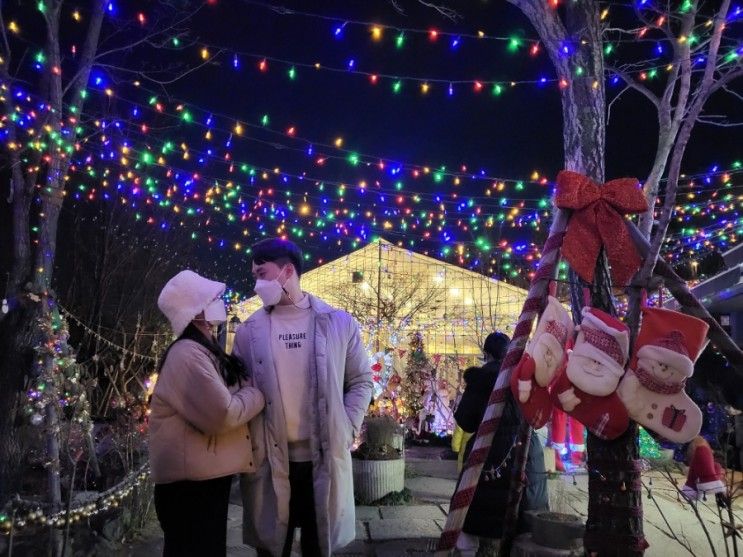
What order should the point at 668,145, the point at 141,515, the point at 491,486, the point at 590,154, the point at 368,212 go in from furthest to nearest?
the point at 368,212 → the point at 668,145 → the point at 141,515 → the point at 491,486 → the point at 590,154

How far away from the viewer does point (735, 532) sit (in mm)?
2523

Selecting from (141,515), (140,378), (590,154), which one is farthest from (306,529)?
(140,378)

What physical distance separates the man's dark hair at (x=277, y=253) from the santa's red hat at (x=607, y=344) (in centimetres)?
146

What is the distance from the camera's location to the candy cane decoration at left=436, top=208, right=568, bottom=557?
271 centimetres

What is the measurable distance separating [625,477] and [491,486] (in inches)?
48.1

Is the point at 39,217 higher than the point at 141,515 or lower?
higher

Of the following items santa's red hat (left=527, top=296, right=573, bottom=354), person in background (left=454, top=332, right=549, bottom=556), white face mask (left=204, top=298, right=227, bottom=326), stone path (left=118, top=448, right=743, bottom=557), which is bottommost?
stone path (left=118, top=448, right=743, bottom=557)

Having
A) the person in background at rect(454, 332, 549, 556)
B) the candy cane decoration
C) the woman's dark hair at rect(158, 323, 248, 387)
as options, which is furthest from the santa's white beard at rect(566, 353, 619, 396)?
the woman's dark hair at rect(158, 323, 248, 387)

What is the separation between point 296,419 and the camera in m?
2.77

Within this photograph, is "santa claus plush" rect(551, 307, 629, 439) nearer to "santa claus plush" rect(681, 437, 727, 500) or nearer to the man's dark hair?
"santa claus plush" rect(681, 437, 727, 500)

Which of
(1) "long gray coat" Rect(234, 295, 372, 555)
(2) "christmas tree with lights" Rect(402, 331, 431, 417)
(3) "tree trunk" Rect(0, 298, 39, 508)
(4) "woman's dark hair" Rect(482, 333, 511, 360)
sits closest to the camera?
(1) "long gray coat" Rect(234, 295, 372, 555)

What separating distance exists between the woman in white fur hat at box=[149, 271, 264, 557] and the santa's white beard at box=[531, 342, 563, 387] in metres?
1.30

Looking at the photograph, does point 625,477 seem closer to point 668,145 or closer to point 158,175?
point 668,145

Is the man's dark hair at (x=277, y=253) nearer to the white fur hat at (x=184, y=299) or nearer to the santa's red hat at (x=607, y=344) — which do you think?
the white fur hat at (x=184, y=299)
